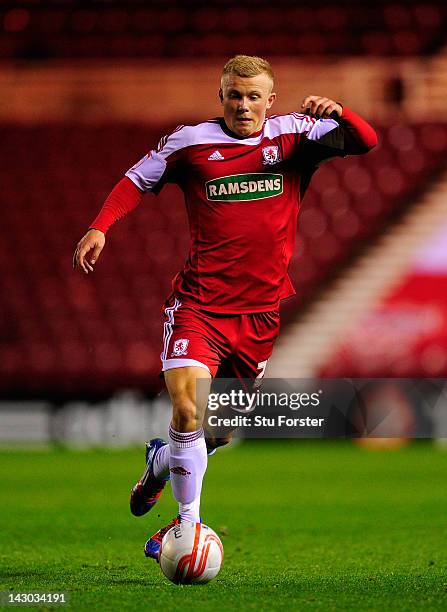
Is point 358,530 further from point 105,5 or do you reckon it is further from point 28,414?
point 105,5

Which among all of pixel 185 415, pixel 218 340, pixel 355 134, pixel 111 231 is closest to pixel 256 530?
pixel 218 340

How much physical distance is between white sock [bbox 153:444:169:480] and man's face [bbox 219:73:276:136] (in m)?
1.36

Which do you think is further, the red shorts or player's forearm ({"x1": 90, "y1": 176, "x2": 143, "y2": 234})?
player's forearm ({"x1": 90, "y1": 176, "x2": 143, "y2": 234})

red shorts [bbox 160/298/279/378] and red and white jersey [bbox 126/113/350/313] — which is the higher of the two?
red and white jersey [bbox 126/113/350/313]

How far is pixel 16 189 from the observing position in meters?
13.3

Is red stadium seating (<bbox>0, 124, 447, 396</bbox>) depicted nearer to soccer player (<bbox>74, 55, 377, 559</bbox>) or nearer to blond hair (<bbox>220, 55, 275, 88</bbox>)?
soccer player (<bbox>74, 55, 377, 559</bbox>)

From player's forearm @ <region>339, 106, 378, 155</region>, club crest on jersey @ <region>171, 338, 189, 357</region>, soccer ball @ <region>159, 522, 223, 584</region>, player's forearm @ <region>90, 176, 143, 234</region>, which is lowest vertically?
soccer ball @ <region>159, 522, 223, 584</region>

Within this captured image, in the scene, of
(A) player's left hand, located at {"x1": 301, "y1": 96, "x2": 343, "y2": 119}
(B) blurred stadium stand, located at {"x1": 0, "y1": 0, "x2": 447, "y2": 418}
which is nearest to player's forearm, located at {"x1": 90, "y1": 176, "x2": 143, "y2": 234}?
(A) player's left hand, located at {"x1": 301, "y1": 96, "x2": 343, "y2": 119}

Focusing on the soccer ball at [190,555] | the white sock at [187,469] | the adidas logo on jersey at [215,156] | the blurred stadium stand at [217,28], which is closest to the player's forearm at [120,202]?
the adidas logo on jersey at [215,156]

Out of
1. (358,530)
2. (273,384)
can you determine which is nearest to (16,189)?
(273,384)

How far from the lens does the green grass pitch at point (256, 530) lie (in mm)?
3963

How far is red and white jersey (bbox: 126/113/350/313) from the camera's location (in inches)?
177

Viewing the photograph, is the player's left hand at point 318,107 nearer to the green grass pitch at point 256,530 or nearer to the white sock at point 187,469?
the white sock at point 187,469

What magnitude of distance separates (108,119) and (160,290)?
208 cm
